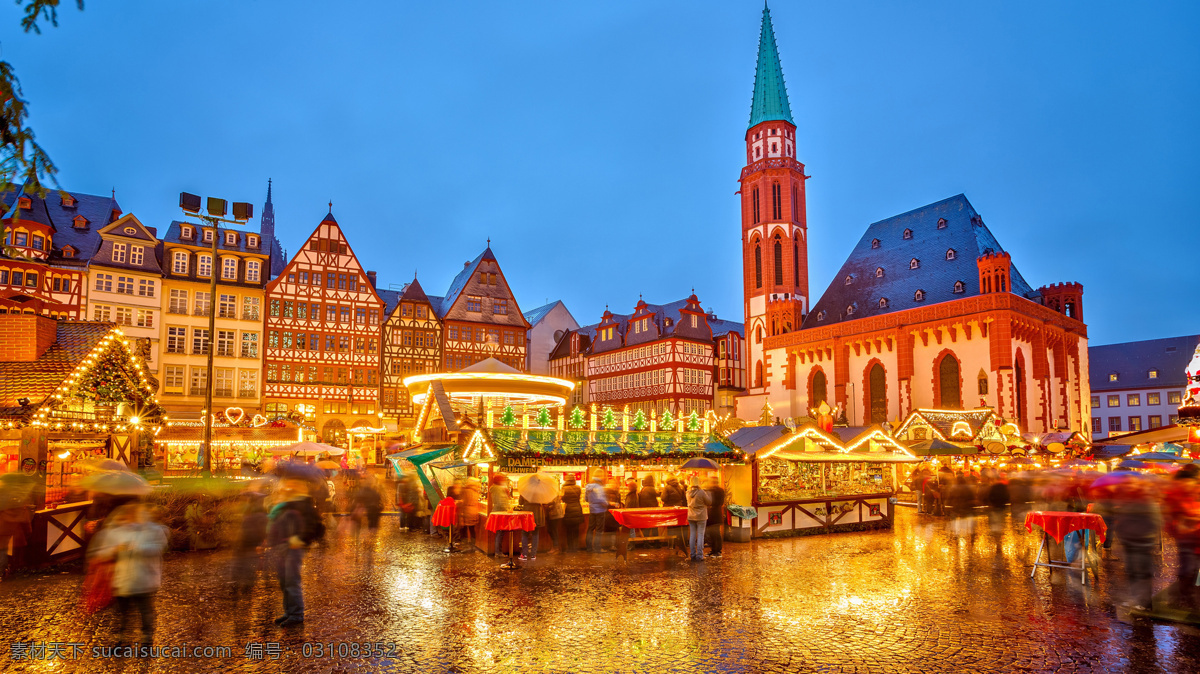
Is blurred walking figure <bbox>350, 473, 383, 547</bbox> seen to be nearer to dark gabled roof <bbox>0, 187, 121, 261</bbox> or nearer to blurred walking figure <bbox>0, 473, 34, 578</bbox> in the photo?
blurred walking figure <bbox>0, 473, 34, 578</bbox>

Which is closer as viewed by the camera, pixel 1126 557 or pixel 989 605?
pixel 1126 557

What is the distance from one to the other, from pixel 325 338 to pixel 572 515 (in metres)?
34.8

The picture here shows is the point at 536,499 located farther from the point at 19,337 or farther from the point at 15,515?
the point at 19,337

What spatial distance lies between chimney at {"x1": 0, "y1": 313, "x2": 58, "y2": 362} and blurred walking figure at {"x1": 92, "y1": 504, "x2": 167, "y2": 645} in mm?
9013

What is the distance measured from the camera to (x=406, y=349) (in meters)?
48.9

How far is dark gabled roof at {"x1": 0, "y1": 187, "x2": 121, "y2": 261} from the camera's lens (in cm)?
3997

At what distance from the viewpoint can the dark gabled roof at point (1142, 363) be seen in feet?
227

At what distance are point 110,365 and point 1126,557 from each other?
17615 mm

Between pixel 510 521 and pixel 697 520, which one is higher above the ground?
pixel 510 521

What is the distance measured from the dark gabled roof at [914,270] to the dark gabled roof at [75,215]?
43.1 m

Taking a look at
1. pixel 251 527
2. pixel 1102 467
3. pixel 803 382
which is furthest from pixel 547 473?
pixel 803 382

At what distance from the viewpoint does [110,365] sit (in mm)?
15016

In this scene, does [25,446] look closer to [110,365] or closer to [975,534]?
[110,365]

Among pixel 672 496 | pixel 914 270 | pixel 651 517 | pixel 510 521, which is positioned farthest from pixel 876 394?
pixel 510 521
